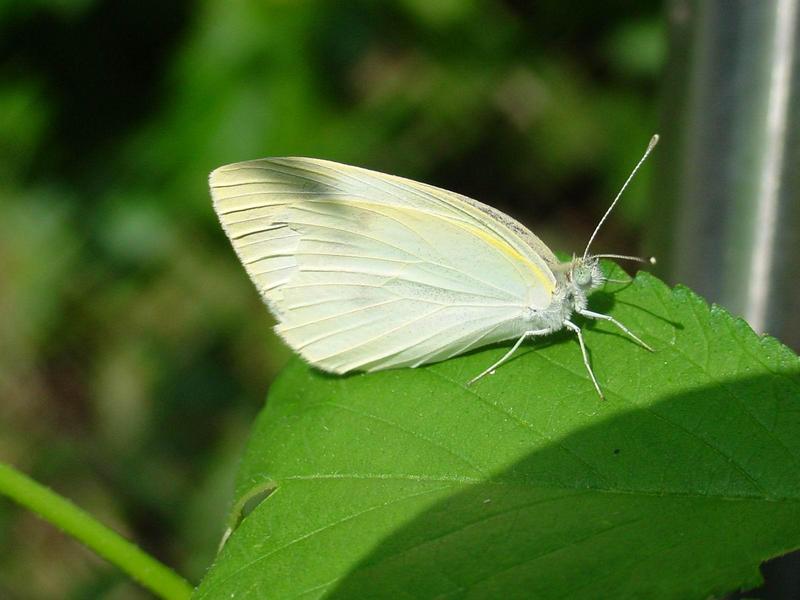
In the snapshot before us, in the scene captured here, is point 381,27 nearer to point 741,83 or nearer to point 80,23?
point 80,23

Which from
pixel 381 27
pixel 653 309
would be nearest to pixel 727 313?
pixel 653 309

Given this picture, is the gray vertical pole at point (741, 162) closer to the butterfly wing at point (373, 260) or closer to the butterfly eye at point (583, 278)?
the butterfly eye at point (583, 278)

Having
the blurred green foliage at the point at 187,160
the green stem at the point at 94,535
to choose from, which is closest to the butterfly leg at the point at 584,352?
the green stem at the point at 94,535

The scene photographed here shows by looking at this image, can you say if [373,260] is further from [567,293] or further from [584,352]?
[584,352]

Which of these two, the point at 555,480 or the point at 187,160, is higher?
the point at 187,160

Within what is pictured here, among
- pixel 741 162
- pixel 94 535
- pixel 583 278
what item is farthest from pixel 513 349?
pixel 94 535

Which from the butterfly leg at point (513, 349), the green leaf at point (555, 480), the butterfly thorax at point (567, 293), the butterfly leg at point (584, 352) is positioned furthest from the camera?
the butterfly thorax at point (567, 293)
